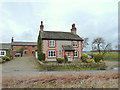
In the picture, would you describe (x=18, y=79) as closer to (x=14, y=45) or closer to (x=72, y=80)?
(x=72, y=80)

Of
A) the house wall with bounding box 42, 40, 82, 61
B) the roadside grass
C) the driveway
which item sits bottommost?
the driveway

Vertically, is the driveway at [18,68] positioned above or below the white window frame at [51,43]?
below

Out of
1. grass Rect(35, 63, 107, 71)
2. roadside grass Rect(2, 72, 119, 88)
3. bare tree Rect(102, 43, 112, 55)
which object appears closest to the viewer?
roadside grass Rect(2, 72, 119, 88)

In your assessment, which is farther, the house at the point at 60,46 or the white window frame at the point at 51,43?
the white window frame at the point at 51,43

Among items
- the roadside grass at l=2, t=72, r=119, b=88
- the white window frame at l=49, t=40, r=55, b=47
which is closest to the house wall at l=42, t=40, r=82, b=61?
the white window frame at l=49, t=40, r=55, b=47

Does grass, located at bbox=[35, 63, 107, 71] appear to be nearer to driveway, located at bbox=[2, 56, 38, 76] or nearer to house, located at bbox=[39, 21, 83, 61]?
driveway, located at bbox=[2, 56, 38, 76]

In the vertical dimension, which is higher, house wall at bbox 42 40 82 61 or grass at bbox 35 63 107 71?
house wall at bbox 42 40 82 61

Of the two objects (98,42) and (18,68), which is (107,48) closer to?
(98,42)

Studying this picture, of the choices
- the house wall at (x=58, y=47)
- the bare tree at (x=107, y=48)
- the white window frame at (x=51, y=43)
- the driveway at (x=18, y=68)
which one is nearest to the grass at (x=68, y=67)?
the driveway at (x=18, y=68)

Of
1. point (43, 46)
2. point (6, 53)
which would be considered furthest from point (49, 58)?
point (6, 53)

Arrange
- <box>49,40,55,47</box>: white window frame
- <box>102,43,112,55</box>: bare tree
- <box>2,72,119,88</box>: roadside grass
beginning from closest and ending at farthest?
<box>2,72,119,88</box>: roadside grass < <box>49,40,55,47</box>: white window frame < <box>102,43,112,55</box>: bare tree

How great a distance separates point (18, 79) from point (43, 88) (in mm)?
2136

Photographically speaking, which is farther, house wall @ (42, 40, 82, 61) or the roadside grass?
house wall @ (42, 40, 82, 61)

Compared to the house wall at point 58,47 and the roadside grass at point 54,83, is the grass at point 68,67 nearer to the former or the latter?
the roadside grass at point 54,83
